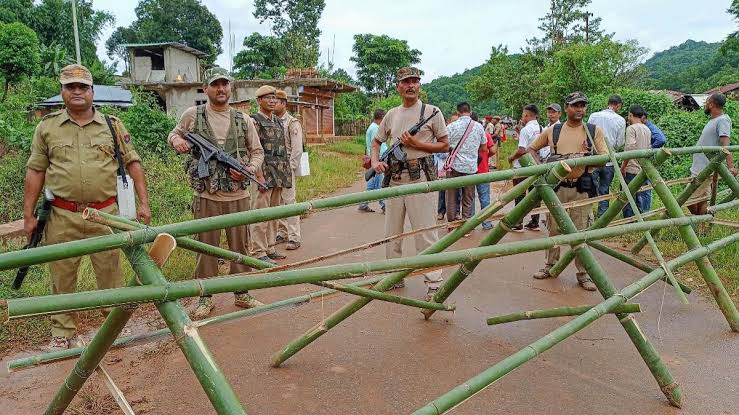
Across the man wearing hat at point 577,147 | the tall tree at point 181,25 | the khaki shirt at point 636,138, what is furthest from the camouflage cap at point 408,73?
the tall tree at point 181,25

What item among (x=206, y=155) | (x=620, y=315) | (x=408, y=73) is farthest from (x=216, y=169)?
(x=620, y=315)

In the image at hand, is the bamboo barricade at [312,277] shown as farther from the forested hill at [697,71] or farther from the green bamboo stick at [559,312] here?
the forested hill at [697,71]

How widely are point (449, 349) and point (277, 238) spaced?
348cm

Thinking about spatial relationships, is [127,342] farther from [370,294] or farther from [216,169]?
[216,169]

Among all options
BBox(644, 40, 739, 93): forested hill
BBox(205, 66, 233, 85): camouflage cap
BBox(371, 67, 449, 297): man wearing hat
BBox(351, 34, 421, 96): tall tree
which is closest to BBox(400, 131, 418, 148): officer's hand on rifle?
BBox(371, 67, 449, 297): man wearing hat

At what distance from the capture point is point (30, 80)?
1981 cm

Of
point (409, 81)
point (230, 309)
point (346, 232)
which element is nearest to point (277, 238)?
point (346, 232)

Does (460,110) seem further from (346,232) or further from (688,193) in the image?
(688,193)

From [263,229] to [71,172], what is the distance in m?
2.14

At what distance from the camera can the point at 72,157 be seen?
3.25m

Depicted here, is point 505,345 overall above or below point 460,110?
below

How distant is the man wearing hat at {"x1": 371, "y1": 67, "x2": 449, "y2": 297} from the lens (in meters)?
4.28

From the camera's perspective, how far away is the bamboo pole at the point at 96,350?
1.62 meters

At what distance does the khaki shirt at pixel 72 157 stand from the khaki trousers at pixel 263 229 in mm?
1739
